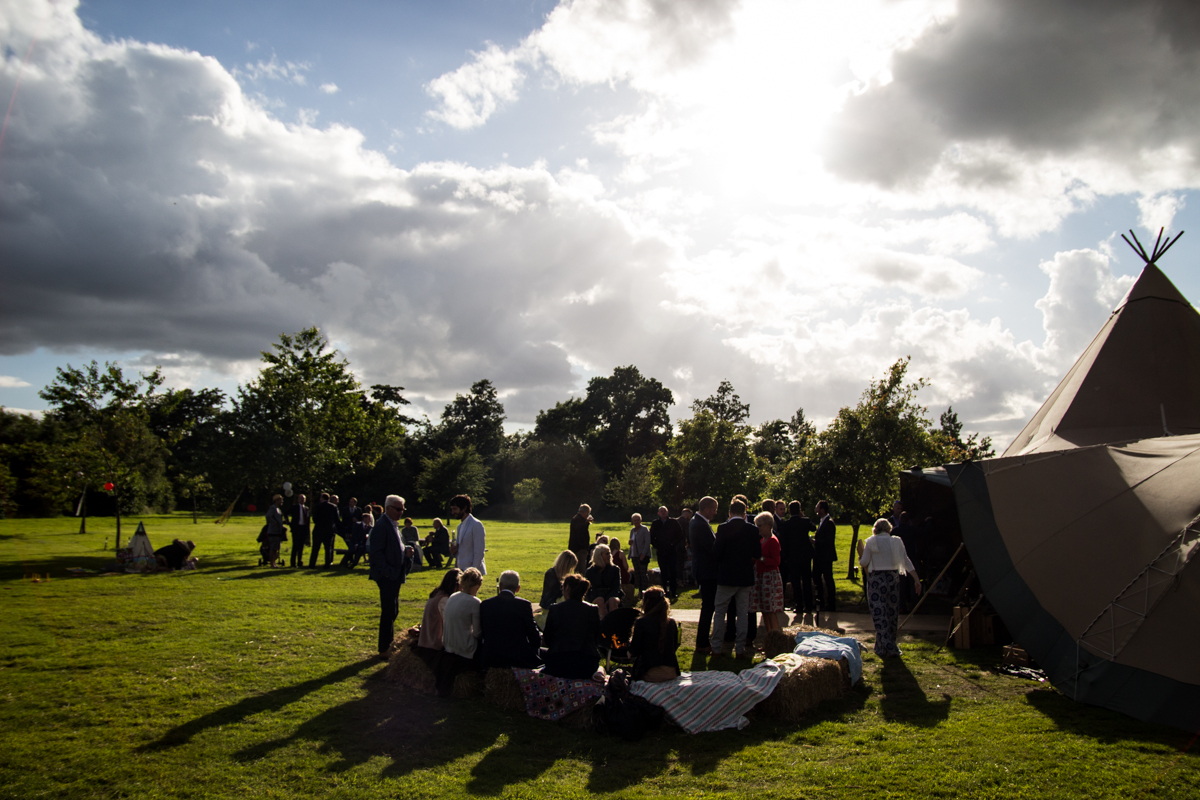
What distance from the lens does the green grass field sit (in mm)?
4875

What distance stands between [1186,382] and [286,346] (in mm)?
24277

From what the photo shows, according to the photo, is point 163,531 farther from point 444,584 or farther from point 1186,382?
point 1186,382

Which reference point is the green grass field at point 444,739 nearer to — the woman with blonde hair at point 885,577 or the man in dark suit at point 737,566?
the woman with blonde hair at point 885,577

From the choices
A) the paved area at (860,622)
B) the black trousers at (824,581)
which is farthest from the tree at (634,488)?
the paved area at (860,622)

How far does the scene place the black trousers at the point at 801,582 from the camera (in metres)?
11.5

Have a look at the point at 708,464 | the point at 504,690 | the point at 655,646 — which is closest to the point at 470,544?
the point at 504,690

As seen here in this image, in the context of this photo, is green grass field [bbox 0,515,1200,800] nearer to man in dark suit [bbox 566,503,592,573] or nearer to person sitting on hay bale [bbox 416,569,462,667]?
person sitting on hay bale [bbox 416,569,462,667]

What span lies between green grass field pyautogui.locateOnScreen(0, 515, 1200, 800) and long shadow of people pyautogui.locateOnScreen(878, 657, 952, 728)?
3 centimetres

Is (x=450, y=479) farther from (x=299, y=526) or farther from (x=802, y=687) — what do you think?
(x=802, y=687)

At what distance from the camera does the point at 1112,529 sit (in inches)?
300

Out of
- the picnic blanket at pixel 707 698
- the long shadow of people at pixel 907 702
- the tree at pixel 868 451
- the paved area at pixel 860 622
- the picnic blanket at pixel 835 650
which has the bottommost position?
the paved area at pixel 860 622

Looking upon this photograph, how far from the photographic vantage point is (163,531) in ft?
99.7

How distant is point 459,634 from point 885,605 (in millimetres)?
5619

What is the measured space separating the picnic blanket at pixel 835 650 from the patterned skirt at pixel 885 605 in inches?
39.7
